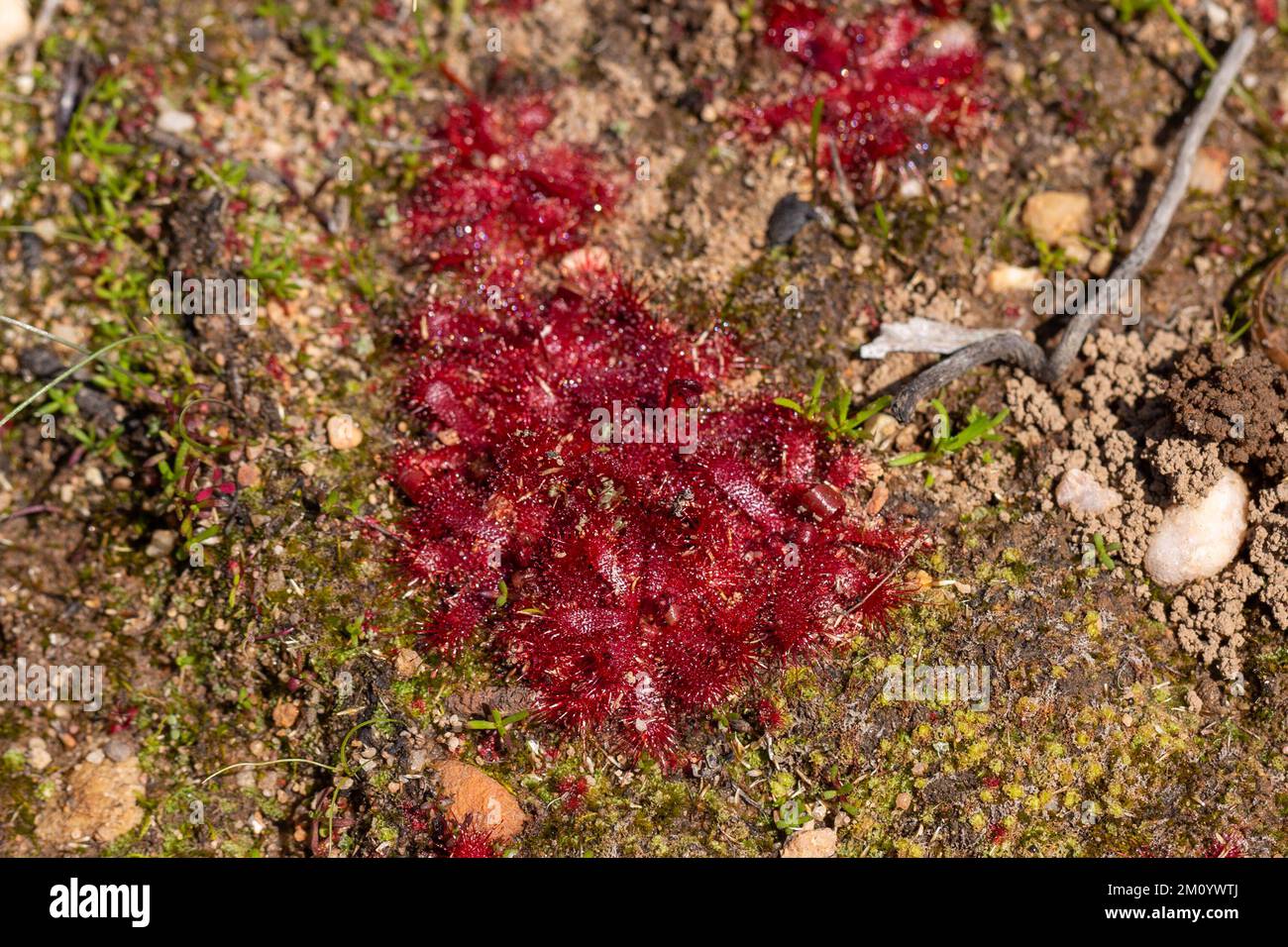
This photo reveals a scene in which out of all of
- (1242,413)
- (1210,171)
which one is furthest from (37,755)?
(1210,171)

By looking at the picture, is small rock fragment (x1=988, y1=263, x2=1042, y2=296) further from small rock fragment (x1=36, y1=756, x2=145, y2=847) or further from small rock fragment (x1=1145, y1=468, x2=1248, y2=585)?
small rock fragment (x1=36, y1=756, x2=145, y2=847)

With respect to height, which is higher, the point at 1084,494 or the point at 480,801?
the point at 1084,494

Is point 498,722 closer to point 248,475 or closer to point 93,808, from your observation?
point 248,475

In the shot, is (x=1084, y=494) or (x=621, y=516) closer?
(x=621, y=516)

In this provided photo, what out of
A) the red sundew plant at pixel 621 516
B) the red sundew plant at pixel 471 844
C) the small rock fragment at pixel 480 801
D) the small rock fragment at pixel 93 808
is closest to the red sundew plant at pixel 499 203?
the red sundew plant at pixel 621 516

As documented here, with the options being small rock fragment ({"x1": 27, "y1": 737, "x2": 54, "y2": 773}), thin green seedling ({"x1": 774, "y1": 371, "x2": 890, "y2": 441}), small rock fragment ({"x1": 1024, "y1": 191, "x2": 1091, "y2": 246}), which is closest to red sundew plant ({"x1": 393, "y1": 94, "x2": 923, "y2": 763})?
thin green seedling ({"x1": 774, "y1": 371, "x2": 890, "y2": 441})
